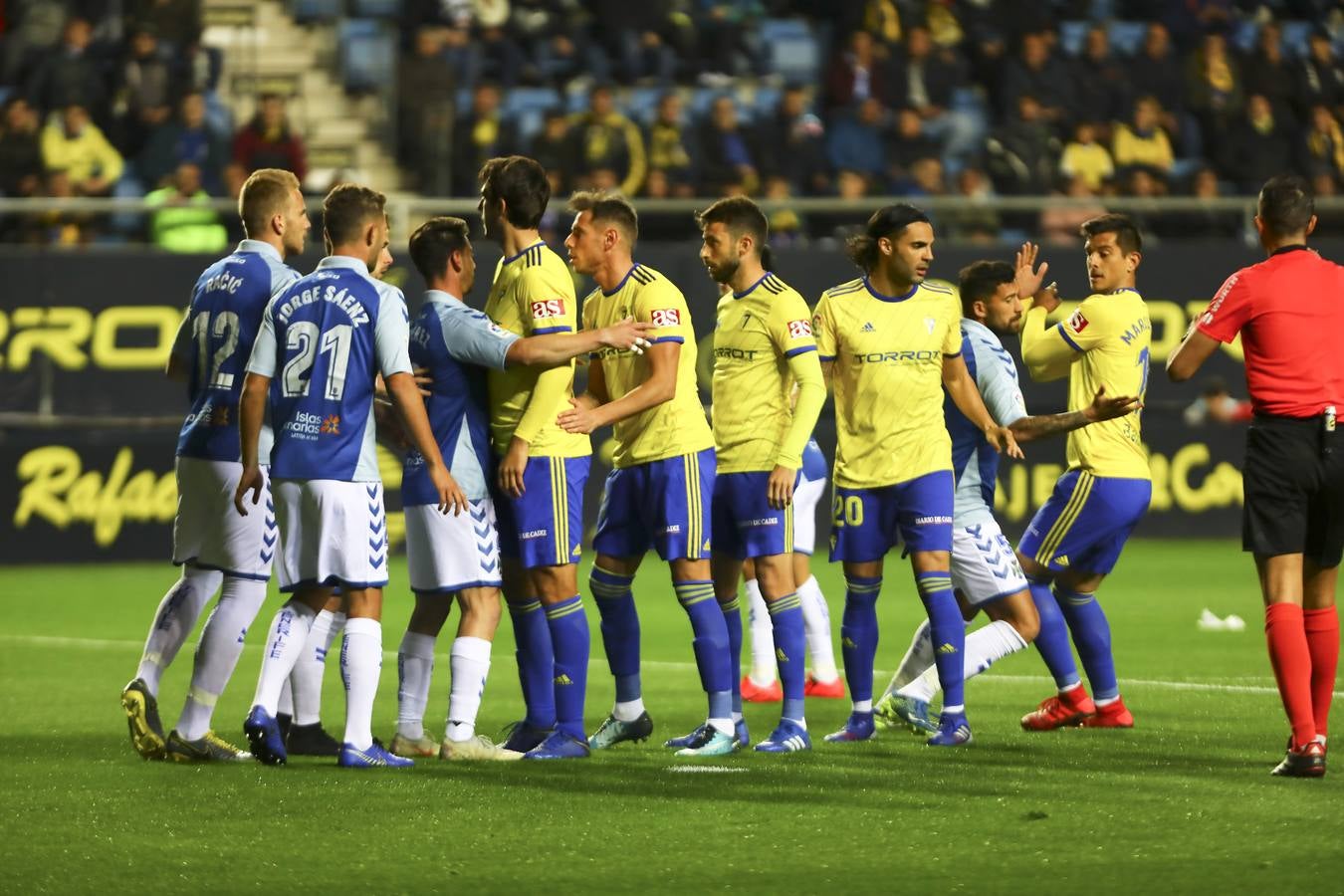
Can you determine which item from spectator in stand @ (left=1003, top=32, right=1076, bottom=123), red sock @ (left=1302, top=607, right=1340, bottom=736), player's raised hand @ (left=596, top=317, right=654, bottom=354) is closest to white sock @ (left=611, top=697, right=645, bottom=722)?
player's raised hand @ (left=596, top=317, right=654, bottom=354)

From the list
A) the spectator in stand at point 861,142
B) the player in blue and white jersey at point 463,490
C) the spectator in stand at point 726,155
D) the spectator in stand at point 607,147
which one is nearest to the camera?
the player in blue and white jersey at point 463,490

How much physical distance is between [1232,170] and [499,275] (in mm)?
14484

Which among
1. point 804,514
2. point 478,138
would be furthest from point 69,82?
point 804,514

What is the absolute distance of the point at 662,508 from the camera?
7.69 metres

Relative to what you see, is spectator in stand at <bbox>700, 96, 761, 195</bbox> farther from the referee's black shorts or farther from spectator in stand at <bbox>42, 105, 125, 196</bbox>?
the referee's black shorts

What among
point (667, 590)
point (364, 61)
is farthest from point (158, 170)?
point (667, 590)

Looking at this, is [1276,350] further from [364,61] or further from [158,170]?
[364,61]

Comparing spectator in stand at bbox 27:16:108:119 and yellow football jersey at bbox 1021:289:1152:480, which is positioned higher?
spectator in stand at bbox 27:16:108:119

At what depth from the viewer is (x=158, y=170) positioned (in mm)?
17531

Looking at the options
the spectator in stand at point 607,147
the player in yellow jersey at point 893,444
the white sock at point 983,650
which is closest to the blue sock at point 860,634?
the player in yellow jersey at point 893,444

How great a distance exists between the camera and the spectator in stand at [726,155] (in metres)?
18.5

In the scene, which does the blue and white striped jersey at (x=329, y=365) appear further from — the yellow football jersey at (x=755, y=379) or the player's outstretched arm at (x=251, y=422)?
the yellow football jersey at (x=755, y=379)

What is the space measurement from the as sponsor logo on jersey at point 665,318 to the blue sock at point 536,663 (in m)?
1.14

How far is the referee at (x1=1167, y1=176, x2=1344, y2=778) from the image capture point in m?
7.07
